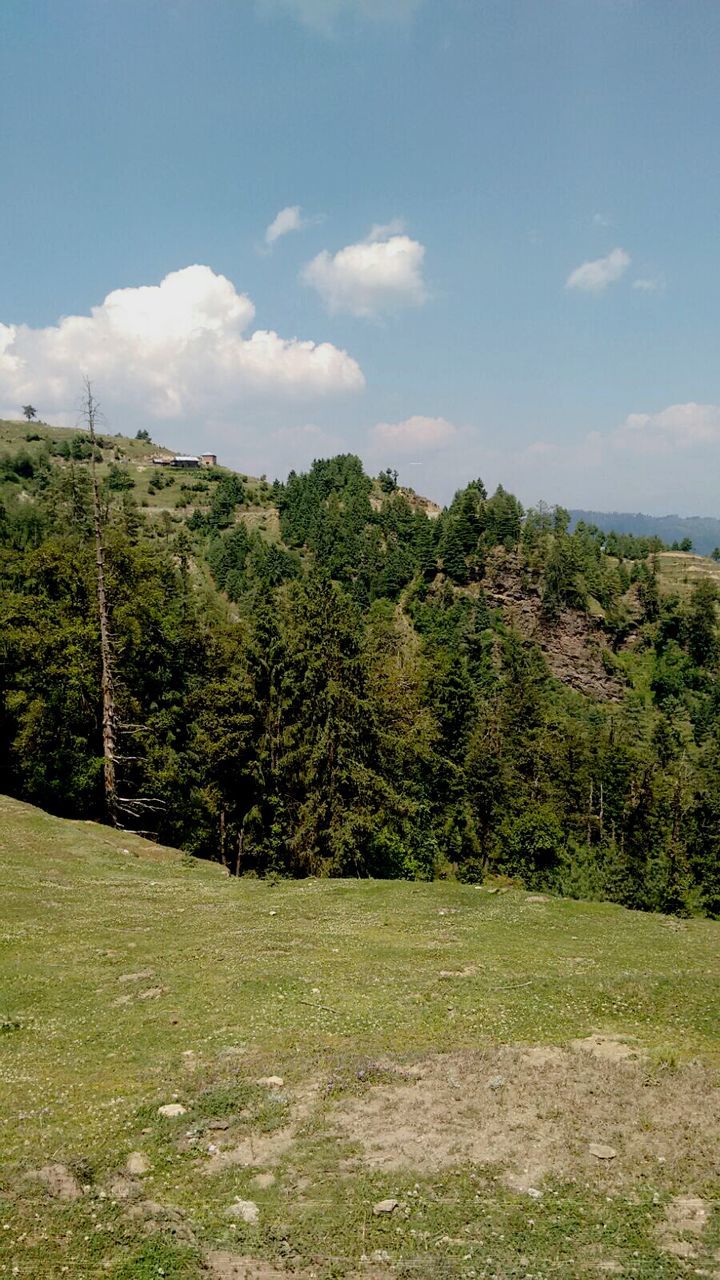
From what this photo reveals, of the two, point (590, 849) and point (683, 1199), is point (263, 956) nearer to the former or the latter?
point (683, 1199)

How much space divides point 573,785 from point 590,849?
37.3ft

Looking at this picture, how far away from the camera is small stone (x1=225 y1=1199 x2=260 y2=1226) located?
10.4 meters

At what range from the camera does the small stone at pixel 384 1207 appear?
10508mm

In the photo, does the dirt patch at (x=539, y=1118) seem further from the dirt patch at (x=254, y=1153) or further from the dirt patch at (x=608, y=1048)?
the dirt patch at (x=254, y=1153)

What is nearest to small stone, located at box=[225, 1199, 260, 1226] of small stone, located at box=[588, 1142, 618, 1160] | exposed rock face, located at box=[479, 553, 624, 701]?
small stone, located at box=[588, 1142, 618, 1160]

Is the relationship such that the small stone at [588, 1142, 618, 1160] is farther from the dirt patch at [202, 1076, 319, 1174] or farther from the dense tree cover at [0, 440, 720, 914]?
the dense tree cover at [0, 440, 720, 914]

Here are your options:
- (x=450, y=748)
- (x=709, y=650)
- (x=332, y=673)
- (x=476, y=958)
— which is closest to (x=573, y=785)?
(x=450, y=748)

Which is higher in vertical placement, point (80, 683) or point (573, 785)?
point (80, 683)

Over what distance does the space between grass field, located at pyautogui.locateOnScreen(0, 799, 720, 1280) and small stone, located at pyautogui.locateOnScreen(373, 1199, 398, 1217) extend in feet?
0.15

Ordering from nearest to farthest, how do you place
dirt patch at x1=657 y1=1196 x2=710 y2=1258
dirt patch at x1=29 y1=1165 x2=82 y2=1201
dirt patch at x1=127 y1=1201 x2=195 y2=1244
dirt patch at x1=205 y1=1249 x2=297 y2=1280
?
dirt patch at x1=205 y1=1249 x2=297 y2=1280, dirt patch at x1=657 y1=1196 x2=710 y2=1258, dirt patch at x1=127 y1=1201 x2=195 y2=1244, dirt patch at x1=29 y1=1165 x2=82 y2=1201

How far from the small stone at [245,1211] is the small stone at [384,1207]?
1.75 metres

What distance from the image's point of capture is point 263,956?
2133 centimetres

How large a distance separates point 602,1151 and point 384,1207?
397 centimetres

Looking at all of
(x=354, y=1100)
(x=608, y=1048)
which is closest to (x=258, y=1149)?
(x=354, y=1100)
